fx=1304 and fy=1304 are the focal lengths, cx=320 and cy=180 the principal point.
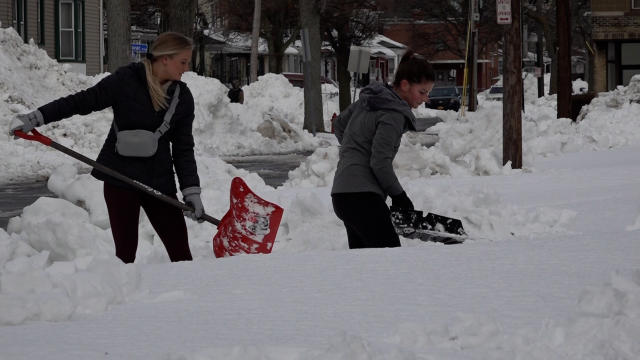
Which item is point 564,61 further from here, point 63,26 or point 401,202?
point 401,202

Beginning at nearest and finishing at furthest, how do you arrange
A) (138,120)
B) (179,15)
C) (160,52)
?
(160,52)
(138,120)
(179,15)

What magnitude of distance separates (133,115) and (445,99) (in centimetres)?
5140

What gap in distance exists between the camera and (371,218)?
269 inches

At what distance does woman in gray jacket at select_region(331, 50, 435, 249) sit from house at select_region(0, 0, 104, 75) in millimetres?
30039

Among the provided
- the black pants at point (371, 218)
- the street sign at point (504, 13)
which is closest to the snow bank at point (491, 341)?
Result: the black pants at point (371, 218)

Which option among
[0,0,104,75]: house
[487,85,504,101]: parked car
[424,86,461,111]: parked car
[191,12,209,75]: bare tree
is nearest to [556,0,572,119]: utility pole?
[0,0,104,75]: house

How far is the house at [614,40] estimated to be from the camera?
1902 inches

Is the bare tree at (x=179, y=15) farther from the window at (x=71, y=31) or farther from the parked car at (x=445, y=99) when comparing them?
the parked car at (x=445, y=99)

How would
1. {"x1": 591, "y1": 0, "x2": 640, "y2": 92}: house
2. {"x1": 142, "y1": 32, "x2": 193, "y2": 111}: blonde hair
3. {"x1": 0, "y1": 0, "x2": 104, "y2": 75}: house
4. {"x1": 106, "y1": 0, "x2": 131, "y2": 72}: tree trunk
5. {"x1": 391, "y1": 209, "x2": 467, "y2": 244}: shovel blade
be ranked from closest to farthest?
{"x1": 142, "y1": 32, "x2": 193, "y2": 111}: blonde hair
{"x1": 391, "y1": 209, "x2": 467, "y2": 244}: shovel blade
{"x1": 106, "y1": 0, "x2": 131, "y2": 72}: tree trunk
{"x1": 0, "y1": 0, "x2": 104, "y2": 75}: house
{"x1": 591, "y1": 0, "x2": 640, "y2": 92}: house

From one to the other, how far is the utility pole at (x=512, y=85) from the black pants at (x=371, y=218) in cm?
866

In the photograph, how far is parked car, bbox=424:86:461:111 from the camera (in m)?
57.1

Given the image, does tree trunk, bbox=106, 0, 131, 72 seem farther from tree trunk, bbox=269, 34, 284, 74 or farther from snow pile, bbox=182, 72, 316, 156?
tree trunk, bbox=269, 34, 284, 74

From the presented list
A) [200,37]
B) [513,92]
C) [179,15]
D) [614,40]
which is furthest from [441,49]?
[513,92]

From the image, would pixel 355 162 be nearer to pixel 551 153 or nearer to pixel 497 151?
pixel 497 151
